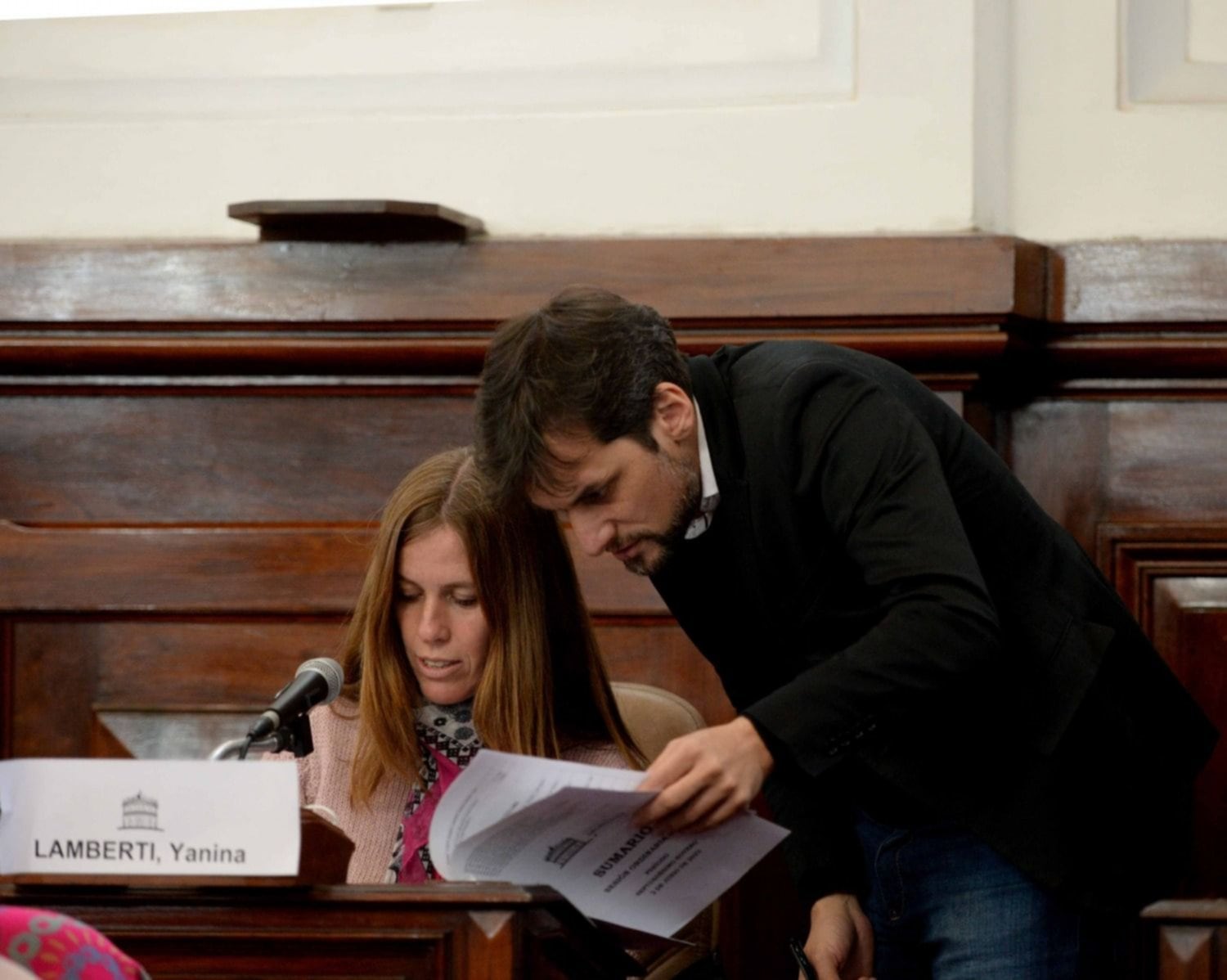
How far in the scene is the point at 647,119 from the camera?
3309 mm

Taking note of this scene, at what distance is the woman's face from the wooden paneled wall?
63 centimetres


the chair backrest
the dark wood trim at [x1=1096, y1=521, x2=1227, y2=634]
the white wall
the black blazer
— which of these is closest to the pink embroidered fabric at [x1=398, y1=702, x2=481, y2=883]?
the chair backrest

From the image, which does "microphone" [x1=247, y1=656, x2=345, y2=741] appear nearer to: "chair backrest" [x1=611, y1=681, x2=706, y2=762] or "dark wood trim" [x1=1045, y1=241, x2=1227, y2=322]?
"chair backrest" [x1=611, y1=681, x2=706, y2=762]

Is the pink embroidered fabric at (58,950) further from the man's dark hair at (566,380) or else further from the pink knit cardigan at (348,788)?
the pink knit cardigan at (348,788)

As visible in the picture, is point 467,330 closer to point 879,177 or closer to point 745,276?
point 745,276

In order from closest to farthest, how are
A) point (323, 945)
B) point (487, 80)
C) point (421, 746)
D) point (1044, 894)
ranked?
point (323, 945)
point (1044, 894)
point (421, 746)
point (487, 80)

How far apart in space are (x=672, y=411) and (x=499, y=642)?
2.19 feet

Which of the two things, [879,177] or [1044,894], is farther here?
[879,177]

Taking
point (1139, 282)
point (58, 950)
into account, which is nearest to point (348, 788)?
point (58, 950)

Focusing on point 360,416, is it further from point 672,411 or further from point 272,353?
point 672,411

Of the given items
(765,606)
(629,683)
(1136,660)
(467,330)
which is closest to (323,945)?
(765,606)

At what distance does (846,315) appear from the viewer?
320 centimetres

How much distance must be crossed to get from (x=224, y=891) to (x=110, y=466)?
1.92 meters

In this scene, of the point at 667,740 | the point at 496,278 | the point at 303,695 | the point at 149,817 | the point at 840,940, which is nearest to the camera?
the point at 149,817
